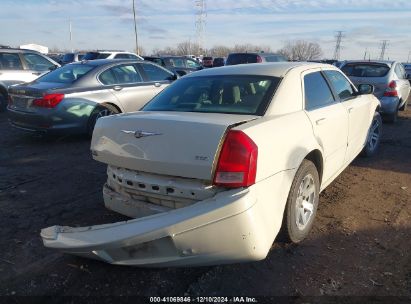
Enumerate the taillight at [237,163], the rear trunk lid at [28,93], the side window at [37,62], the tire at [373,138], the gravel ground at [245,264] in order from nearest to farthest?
the taillight at [237,163] < the gravel ground at [245,264] < the tire at [373,138] < the rear trunk lid at [28,93] < the side window at [37,62]

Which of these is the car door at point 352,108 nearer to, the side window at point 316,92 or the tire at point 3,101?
the side window at point 316,92

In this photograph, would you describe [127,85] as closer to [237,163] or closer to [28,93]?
[28,93]

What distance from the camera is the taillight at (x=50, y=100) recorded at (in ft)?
22.1

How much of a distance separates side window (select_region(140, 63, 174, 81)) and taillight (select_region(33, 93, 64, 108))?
6.83 feet

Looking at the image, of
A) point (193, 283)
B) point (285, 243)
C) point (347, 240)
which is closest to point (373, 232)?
point (347, 240)

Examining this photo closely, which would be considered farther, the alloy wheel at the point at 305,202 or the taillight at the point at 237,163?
the alloy wheel at the point at 305,202

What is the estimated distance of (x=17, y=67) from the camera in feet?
35.1


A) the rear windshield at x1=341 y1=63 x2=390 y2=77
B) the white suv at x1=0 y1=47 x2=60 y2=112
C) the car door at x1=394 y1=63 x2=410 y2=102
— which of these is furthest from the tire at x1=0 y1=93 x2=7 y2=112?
the car door at x1=394 y1=63 x2=410 y2=102

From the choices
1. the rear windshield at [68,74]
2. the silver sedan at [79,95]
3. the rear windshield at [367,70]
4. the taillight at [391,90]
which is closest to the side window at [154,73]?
the silver sedan at [79,95]

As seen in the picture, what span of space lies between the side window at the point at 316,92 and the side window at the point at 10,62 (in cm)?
922

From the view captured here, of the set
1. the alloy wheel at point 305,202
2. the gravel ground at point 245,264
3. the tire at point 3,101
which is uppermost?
the alloy wheel at point 305,202

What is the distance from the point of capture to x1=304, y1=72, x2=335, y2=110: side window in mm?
3768

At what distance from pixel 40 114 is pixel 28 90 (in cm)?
52

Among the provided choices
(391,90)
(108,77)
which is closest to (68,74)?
(108,77)
